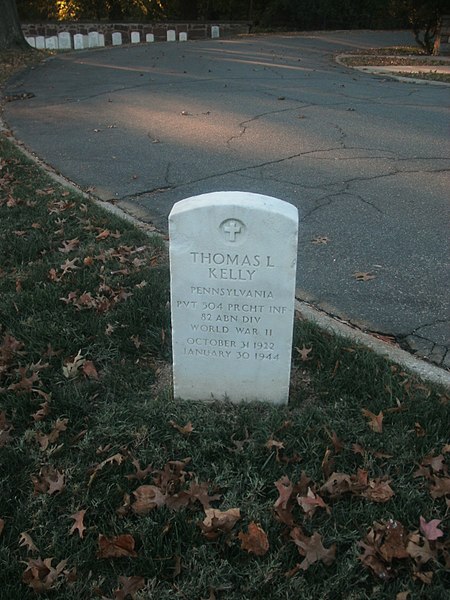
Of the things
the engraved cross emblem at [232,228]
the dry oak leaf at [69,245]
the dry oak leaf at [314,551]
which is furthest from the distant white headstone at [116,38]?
the dry oak leaf at [314,551]

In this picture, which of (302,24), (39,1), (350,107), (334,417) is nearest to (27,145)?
(350,107)

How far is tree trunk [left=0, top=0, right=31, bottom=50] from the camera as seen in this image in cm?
1708

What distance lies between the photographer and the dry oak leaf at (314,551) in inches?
87.4

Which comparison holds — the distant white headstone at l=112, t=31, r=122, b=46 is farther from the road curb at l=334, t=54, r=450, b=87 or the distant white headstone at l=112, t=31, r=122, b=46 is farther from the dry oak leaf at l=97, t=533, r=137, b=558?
the dry oak leaf at l=97, t=533, r=137, b=558

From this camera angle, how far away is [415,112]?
9805 mm

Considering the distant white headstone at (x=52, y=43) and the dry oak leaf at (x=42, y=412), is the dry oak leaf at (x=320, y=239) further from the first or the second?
the distant white headstone at (x=52, y=43)

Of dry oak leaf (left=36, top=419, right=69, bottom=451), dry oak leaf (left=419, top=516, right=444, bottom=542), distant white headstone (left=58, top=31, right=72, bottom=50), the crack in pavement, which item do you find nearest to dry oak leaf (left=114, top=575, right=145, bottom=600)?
dry oak leaf (left=36, top=419, right=69, bottom=451)

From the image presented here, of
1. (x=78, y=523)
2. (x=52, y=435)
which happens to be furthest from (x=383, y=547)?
(x=52, y=435)

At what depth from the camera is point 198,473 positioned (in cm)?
267

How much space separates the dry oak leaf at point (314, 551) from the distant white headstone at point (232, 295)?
89 centimetres

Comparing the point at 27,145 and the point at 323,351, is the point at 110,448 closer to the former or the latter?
the point at 323,351

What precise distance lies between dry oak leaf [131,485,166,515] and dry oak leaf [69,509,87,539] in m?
0.21

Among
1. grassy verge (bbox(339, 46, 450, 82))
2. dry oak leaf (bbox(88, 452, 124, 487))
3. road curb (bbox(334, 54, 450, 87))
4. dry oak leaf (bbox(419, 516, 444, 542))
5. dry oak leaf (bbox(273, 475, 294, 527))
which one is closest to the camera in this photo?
dry oak leaf (bbox(419, 516, 444, 542))

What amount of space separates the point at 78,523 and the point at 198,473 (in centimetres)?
57
